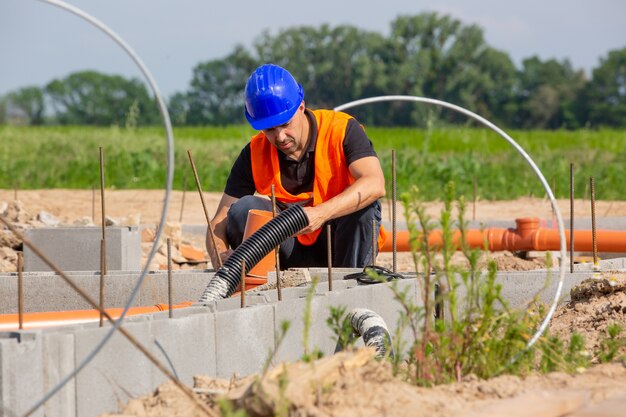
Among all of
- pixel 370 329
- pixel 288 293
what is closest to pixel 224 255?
pixel 288 293

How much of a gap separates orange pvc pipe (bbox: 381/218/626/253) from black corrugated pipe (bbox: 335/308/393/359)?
2.80 m

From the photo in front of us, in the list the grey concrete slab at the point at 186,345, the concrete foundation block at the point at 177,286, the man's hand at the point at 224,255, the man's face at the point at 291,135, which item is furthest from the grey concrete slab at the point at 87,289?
the grey concrete slab at the point at 186,345

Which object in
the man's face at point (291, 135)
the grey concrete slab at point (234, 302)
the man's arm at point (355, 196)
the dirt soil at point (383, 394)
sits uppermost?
the man's face at point (291, 135)

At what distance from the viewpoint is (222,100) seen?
47.0m

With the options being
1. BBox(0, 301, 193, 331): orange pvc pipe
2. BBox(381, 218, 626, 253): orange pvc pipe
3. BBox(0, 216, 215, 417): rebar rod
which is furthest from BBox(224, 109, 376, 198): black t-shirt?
BBox(0, 216, 215, 417): rebar rod

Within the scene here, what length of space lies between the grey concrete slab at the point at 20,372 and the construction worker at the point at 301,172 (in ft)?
7.04

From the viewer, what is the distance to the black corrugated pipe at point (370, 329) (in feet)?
12.4

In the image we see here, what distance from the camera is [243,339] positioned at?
11.8ft

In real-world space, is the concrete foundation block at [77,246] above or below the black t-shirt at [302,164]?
below

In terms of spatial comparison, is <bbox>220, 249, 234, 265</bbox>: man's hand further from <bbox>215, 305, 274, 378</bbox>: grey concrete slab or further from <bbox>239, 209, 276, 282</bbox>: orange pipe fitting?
<bbox>215, 305, 274, 378</bbox>: grey concrete slab

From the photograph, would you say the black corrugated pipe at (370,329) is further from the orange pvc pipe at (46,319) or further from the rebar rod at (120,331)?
the rebar rod at (120,331)

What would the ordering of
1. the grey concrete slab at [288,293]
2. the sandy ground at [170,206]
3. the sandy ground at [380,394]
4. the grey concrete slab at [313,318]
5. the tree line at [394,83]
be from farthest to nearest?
the tree line at [394,83]
the sandy ground at [170,206]
the grey concrete slab at [288,293]
the grey concrete slab at [313,318]
the sandy ground at [380,394]

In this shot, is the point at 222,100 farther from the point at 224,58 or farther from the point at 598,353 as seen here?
the point at 598,353

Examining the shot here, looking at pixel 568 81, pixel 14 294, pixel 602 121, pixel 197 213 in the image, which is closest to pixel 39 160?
pixel 197 213
